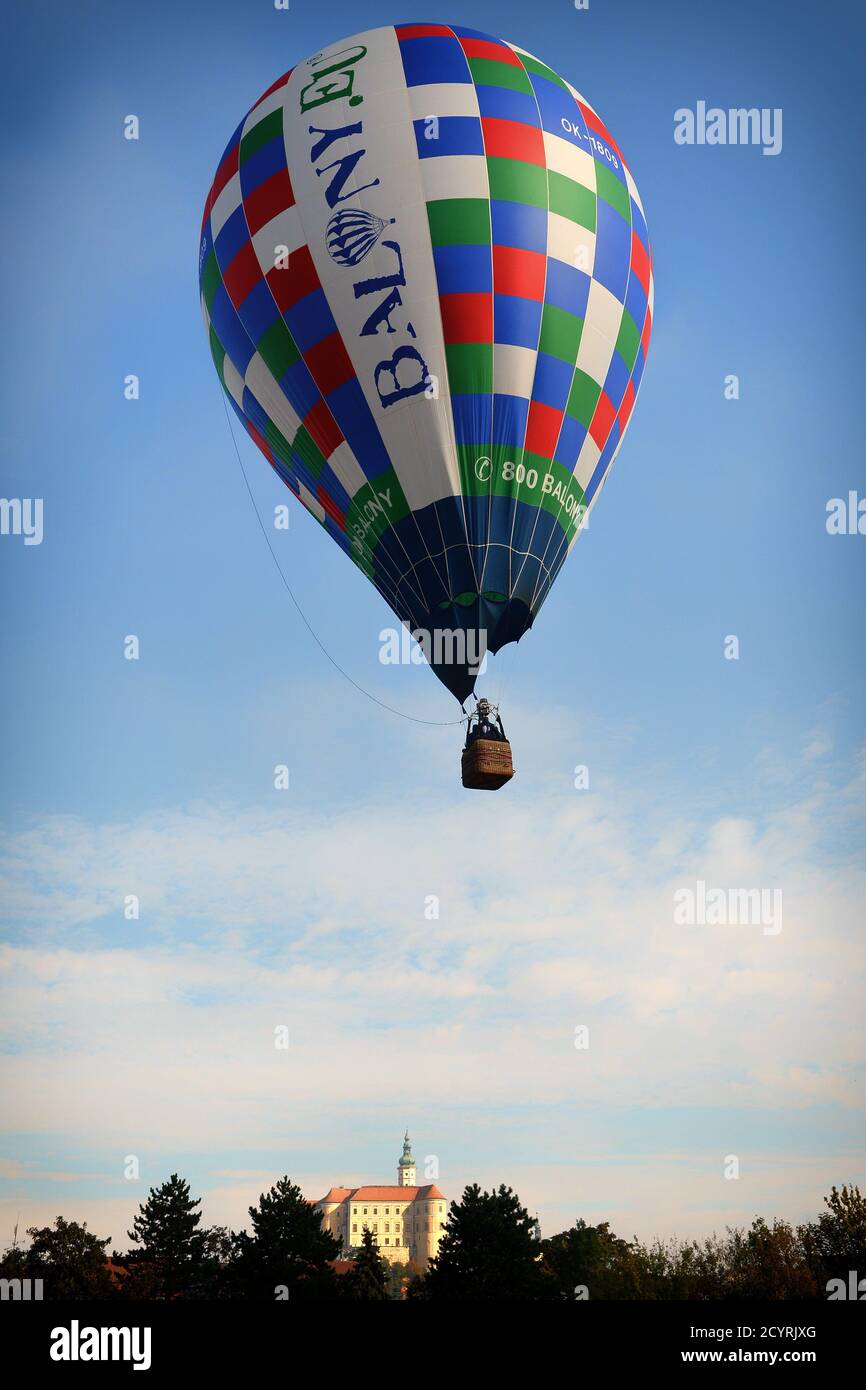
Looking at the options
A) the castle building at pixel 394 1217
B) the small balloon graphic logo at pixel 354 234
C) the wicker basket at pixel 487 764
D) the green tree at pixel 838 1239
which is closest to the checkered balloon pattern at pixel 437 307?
the small balloon graphic logo at pixel 354 234

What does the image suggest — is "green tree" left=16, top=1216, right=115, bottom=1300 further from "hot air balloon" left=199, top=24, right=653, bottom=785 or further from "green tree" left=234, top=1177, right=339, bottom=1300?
"hot air balloon" left=199, top=24, right=653, bottom=785

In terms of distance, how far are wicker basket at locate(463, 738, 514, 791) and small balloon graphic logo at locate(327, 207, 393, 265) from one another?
6.94 metres

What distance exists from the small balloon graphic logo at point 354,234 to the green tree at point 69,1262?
31.0 meters

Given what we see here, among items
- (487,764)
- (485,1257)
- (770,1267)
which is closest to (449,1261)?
(485,1257)

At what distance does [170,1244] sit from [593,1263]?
14.6 m

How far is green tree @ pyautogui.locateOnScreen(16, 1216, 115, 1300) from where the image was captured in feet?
127

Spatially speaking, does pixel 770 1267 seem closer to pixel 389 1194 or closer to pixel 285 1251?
pixel 285 1251

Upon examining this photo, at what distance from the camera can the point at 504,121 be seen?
1892 centimetres

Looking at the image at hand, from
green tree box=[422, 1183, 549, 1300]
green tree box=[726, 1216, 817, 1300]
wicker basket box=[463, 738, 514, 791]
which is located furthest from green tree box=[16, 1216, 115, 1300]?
wicker basket box=[463, 738, 514, 791]

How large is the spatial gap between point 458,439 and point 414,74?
5.64 meters

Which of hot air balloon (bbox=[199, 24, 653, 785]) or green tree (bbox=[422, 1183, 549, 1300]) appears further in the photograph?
green tree (bbox=[422, 1183, 549, 1300])

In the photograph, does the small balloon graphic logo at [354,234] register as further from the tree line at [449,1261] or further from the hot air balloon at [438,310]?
the tree line at [449,1261]
